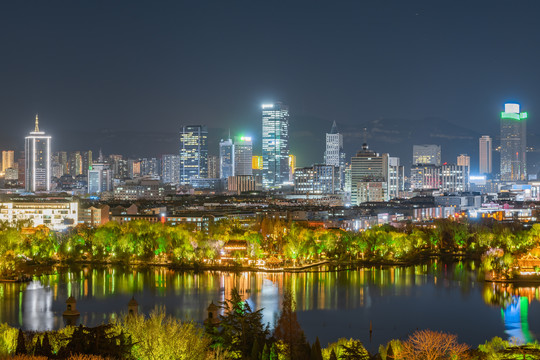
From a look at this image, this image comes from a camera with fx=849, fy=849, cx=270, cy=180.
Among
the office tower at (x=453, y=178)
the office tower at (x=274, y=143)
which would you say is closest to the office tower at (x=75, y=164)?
the office tower at (x=274, y=143)

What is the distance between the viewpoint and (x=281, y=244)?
21.9 metres

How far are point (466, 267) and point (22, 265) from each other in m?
10.4

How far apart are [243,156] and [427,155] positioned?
1700 centimetres

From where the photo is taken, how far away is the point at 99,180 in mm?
64125

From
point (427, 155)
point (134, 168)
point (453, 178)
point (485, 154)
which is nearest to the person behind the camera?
point (453, 178)

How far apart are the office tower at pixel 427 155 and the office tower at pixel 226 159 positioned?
16428 mm

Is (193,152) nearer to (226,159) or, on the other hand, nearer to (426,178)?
(226,159)

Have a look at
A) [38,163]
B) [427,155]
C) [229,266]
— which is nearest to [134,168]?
[38,163]

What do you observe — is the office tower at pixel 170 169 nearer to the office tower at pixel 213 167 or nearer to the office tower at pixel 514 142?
the office tower at pixel 213 167

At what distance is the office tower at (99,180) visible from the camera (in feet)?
210

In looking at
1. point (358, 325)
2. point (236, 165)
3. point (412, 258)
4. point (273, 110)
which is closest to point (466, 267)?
point (412, 258)

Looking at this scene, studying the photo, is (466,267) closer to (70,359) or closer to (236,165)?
(70,359)

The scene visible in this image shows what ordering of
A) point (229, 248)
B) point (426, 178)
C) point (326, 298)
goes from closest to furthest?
point (326, 298) → point (229, 248) → point (426, 178)

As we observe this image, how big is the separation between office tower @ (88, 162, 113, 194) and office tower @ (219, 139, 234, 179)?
37.9 feet
